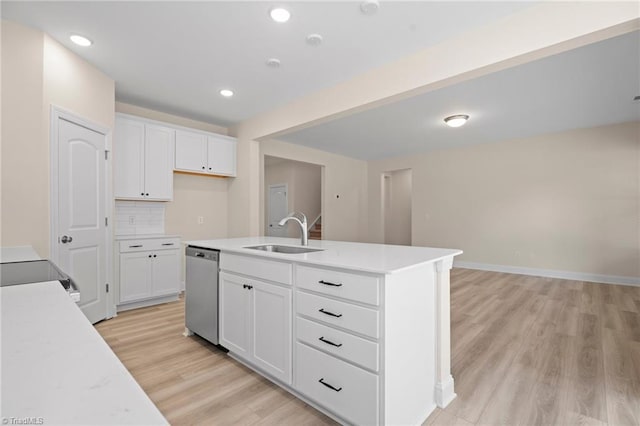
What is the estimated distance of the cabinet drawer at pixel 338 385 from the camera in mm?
1504

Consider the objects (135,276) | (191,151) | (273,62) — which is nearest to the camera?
(273,62)

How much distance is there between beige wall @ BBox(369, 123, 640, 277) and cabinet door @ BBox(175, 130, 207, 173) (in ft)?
16.2

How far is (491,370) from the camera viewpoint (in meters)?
2.28

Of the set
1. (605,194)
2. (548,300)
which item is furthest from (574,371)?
(605,194)

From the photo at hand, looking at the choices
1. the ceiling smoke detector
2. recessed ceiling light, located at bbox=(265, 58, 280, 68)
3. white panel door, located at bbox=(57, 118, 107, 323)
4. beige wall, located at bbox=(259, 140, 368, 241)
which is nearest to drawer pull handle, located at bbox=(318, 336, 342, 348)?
the ceiling smoke detector

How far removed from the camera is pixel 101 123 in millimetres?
3238

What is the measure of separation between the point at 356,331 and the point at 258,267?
2.94ft

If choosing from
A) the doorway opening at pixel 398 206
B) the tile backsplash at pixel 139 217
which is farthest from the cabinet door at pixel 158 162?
the doorway opening at pixel 398 206

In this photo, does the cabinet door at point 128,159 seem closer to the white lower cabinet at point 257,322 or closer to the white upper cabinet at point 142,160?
the white upper cabinet at point 142,160

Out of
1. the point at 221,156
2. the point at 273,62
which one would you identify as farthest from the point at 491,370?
the point at 221,156

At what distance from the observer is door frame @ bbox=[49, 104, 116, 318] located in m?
2.67

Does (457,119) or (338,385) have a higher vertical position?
(457,119)

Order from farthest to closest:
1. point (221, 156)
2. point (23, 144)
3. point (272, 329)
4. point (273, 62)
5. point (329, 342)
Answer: point (221, 156), point (273, 62), point (23, 144), point (272, 329), point (329, 342)

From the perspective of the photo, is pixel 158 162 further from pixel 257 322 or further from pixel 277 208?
→ pixel 277 208
